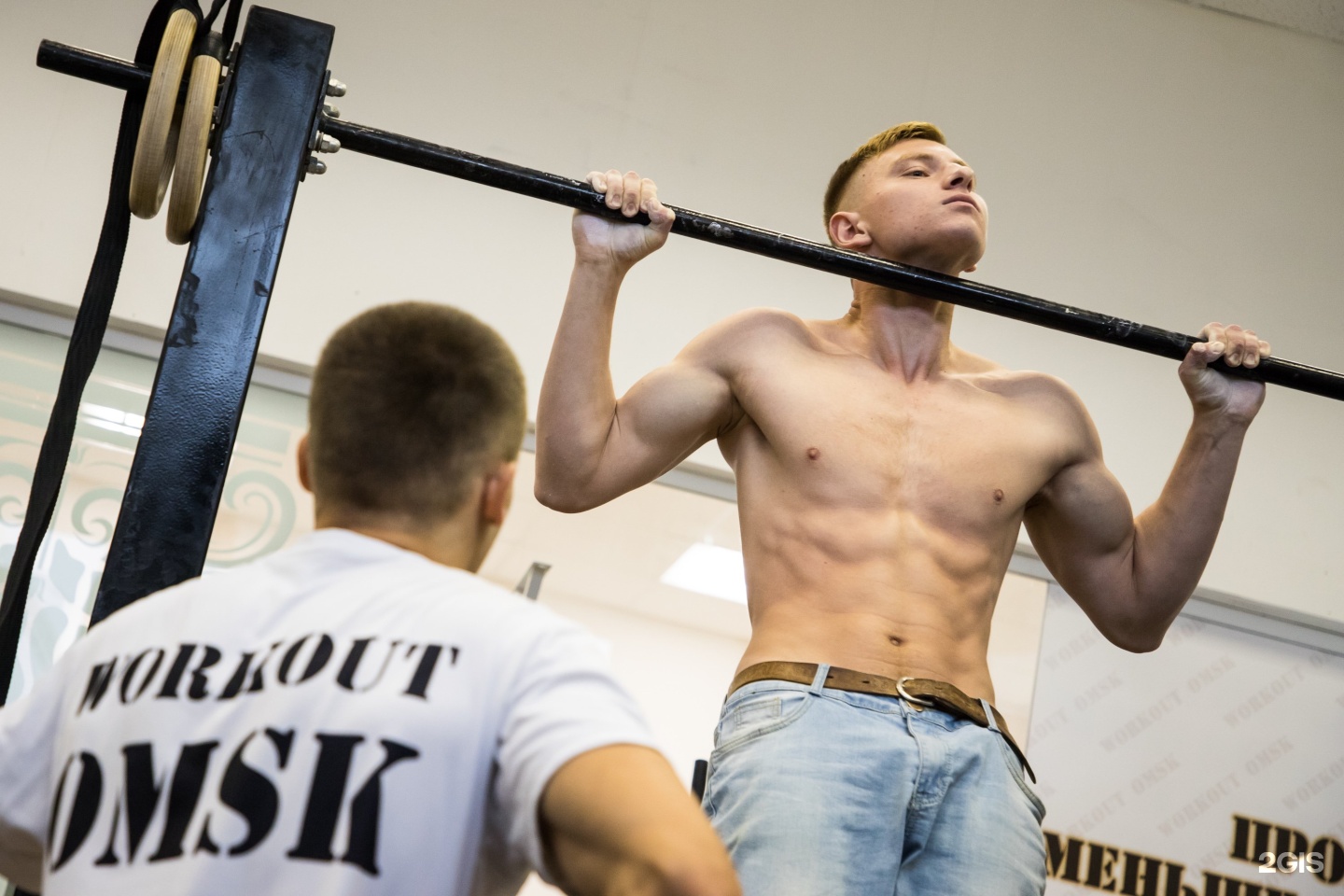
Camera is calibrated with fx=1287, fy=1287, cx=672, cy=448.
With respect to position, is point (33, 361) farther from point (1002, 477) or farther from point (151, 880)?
point (151, 880)

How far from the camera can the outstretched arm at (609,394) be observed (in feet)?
5.15

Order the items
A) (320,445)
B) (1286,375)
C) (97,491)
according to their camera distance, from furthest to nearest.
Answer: (97,491)
(1286,375)
(320,445)

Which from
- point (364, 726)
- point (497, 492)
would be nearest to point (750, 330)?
point (497, 492)

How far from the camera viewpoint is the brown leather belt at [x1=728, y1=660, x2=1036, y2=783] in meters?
1.52

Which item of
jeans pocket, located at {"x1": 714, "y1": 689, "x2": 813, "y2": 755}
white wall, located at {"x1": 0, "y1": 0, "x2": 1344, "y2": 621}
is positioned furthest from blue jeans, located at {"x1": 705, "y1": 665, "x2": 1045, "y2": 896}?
white wall, located at {"x1": 0, "y1": 0, "x2": 1344, "y2": 621}

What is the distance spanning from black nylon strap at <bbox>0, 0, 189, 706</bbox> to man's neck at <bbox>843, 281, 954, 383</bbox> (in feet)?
3.39

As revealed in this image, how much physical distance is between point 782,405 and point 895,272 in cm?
26

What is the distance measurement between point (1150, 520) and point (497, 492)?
3.96ft

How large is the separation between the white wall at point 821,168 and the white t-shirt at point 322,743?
249 centimetres

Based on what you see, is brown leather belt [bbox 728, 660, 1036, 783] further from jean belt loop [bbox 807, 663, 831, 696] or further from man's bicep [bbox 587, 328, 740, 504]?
man's bicep [bbox 587, 328, 740, 504]

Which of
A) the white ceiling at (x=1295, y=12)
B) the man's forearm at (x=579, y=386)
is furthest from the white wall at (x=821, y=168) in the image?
the man's forearm at (x=579, y=386)

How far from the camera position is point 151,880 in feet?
2.59

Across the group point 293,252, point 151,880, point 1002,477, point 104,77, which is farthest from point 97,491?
point 151,880

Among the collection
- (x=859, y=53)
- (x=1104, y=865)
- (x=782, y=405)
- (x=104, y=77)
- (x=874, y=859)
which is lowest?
(x=1104, y=865)
